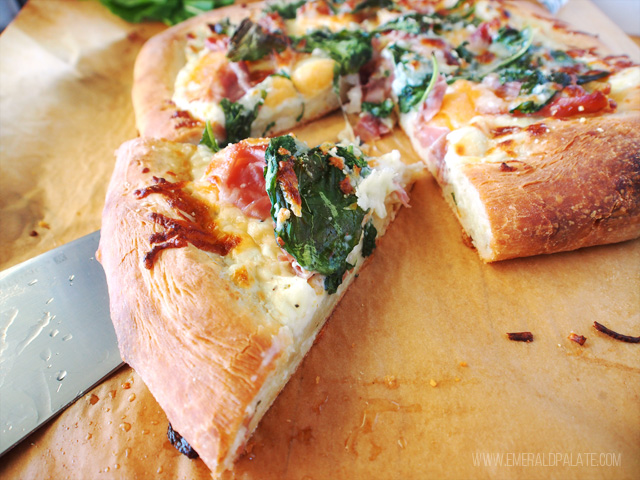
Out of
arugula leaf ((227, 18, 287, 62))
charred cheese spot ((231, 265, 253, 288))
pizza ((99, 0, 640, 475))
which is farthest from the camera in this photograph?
arugula leaf ((227, 18, 287, 62))

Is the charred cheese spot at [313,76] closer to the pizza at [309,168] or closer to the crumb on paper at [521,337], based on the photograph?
the pizza at [309,168]

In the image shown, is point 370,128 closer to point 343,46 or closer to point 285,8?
point 343,46

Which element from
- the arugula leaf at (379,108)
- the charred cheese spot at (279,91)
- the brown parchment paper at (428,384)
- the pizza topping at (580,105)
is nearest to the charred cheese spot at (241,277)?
the brown parchment paper at (428,384)

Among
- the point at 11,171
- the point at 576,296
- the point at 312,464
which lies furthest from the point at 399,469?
the point at 11,171

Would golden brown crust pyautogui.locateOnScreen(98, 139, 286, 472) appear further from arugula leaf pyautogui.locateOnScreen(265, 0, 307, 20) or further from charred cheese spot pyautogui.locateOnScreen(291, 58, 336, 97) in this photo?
arugula leaf pyautogui.locateOnScreen(265, 0, 307, 20)

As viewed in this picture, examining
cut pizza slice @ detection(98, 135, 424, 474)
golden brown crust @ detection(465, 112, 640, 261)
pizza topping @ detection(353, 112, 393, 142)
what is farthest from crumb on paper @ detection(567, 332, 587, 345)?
pizza topping @ detection(353, 112, 393, 142)
